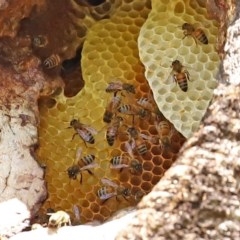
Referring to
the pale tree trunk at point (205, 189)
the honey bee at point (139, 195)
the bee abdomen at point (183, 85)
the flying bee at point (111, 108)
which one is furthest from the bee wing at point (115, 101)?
the pale tree trunk at point (205, 189)

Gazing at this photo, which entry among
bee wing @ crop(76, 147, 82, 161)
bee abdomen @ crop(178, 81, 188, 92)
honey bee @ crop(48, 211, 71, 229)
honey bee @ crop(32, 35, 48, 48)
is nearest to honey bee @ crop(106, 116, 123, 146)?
bee wing @ crop(76, 147, 82, 161)

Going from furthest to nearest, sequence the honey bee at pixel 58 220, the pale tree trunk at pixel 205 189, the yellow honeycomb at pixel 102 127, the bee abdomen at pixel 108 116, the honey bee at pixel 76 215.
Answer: the bee abdomen at pixel 108 116
the yellow honeycomb at pixel 102 127
the honey bee at pixel 76 215
the honey bee at pixel 58 220
the pale tree trunk at pixel 205 189

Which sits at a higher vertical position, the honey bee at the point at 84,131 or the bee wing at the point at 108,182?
the honey bee at the point at 84,131

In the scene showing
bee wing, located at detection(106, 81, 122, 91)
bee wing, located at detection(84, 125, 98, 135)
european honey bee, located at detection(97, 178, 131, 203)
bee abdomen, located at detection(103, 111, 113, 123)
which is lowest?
european honey bee, located at detection(97, 178, 131, 203)

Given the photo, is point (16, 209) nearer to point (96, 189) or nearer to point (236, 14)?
point (96, 189)

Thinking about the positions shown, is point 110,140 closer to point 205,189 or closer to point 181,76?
point 181,76

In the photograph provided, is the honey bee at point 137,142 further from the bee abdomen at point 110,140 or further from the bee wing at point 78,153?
the bee wing at point 78,153

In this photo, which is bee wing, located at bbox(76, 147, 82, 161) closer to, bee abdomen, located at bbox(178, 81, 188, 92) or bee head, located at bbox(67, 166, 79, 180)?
bee head, located at bbox(67, 166, 79, 180)
